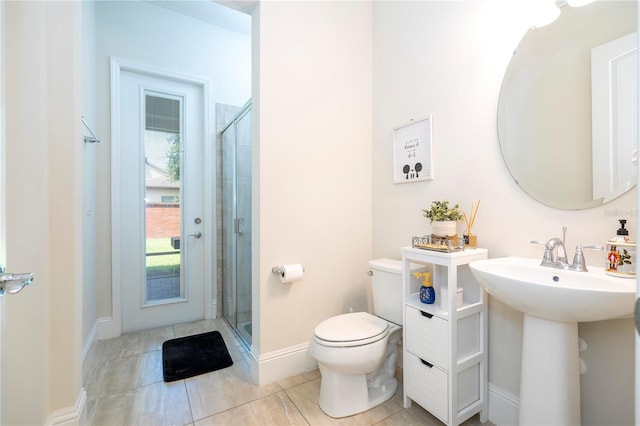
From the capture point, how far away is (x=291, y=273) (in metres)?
1.76

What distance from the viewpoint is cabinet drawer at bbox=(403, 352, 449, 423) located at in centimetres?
134

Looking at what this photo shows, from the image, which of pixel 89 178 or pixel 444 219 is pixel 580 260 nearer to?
pixel 444 219

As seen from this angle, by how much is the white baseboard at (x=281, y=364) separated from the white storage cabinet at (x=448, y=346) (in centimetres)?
68

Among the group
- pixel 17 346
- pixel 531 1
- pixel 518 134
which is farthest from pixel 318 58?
pixel 17 346

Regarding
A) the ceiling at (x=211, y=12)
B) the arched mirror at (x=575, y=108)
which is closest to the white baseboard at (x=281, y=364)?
the arched mirror at (x=575, y=108)

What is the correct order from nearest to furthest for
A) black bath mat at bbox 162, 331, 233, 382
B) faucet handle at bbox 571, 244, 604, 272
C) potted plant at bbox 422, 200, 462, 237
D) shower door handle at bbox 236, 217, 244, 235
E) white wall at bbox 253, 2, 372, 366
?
1. faucet handle at bbox 571, 244, 604, 272
2. potted plant at bbox 422, 200, 462, 237
3. white wall at bbox 253, 2, 372, 366
4. black bath mat at bbox 162, 331, 233, 382
5. shower door handle at bbox 236, 217, 244, 235

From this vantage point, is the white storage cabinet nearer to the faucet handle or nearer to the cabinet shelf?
the cabinet shelf

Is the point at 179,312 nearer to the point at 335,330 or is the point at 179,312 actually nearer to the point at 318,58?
the point at 335,330

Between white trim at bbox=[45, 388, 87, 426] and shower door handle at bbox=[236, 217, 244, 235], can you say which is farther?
shower door handle at bbox=[236, 217, 244, 235]

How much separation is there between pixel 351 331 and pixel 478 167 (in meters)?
1.11

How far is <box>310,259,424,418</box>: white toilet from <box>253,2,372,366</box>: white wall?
0.34 metres

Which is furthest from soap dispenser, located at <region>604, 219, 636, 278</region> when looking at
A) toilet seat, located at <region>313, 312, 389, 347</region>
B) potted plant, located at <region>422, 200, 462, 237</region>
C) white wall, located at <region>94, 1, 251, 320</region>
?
white wall, located at <region>94, 1, 251, 320</region>

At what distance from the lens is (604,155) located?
1125mm

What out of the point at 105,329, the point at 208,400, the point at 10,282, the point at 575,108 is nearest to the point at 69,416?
the point at 208,400
